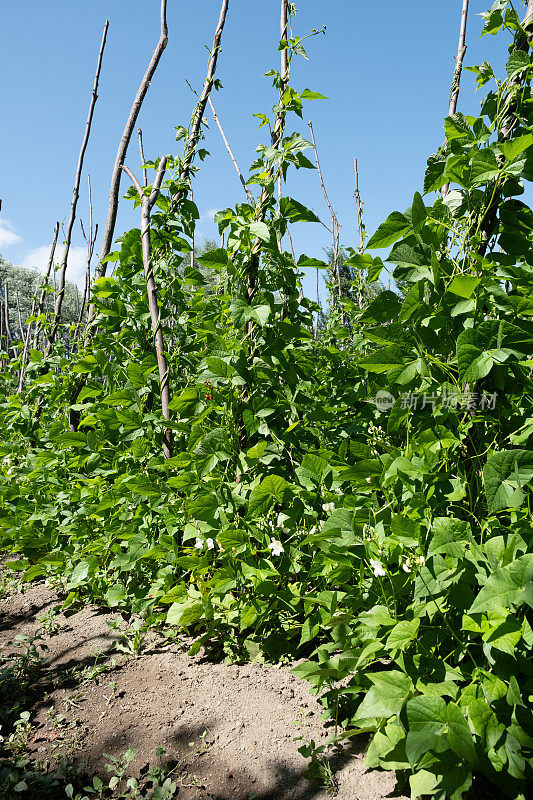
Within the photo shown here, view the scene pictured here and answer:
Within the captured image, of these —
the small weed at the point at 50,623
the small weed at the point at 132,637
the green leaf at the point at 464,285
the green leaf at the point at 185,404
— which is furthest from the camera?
the small weed at the point at 50,623

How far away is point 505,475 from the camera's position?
1.14m

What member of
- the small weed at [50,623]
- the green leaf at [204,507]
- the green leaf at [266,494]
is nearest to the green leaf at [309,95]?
the green leaf at [266,494]

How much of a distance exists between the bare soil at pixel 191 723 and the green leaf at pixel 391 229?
1.43 meters

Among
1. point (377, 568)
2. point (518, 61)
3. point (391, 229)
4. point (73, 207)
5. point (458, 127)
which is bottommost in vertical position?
point (377, 568)

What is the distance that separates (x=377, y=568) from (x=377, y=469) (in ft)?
0.85

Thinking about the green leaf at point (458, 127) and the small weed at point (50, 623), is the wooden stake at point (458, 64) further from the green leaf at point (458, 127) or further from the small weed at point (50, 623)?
the small weed at point (50, 623)

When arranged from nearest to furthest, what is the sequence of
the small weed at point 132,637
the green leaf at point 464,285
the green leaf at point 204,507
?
the green leaf at point 464,285 < the green leaf at point 204,507 < the small weed at point 132,637

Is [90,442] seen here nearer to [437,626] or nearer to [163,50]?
[437,626]

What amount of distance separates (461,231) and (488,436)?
55cm

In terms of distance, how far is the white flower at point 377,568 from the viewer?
1.28 metres

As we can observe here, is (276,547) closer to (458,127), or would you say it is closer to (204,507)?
(204,507)

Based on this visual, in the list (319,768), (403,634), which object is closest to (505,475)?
(403,634)

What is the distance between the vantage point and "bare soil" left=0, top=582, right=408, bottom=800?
1.40 metres

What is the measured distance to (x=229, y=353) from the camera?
174cm
